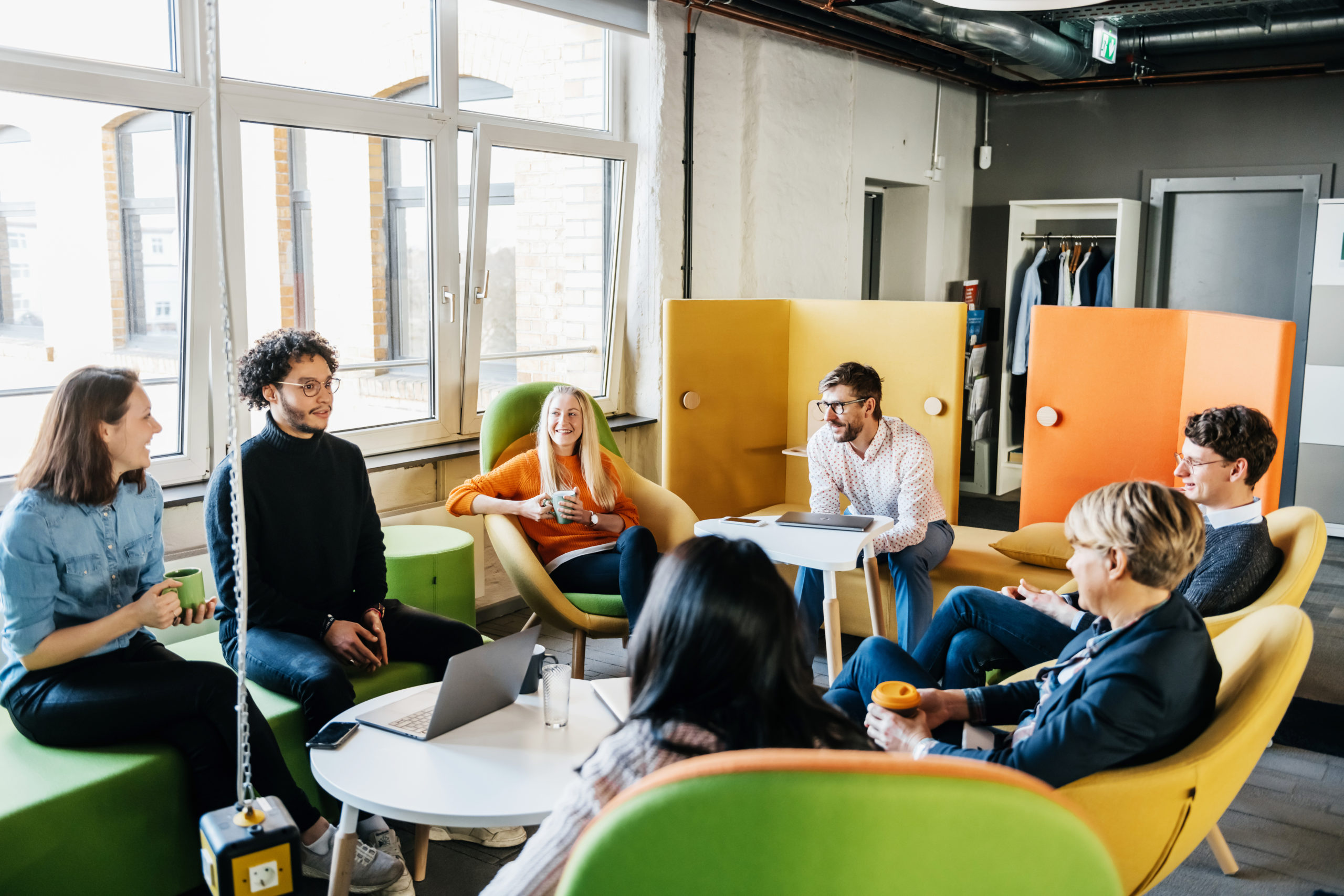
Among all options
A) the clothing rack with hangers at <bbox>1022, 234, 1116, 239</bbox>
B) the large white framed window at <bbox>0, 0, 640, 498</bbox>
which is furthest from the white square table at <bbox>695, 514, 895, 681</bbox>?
the clothing rack with hangers at <bbox>1022, 234, 1116, 239</bbox>

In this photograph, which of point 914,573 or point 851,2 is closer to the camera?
point 914,573

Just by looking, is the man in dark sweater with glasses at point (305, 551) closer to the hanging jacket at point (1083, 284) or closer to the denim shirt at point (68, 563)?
the denim shirt at point (68, 563)

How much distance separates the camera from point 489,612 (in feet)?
15.0

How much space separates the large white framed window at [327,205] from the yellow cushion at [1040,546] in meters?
2.20

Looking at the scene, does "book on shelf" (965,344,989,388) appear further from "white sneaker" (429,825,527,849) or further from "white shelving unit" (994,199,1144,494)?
"white sneaker" (429,825,527,849)

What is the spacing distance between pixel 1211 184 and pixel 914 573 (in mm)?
4550

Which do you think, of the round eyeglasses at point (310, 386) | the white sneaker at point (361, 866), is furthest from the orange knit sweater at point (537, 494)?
the white sneaker at point (361, 866)

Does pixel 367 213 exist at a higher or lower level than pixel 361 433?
higher

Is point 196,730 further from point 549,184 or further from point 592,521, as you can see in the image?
point 549,184

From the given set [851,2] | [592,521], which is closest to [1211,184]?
[851,2]

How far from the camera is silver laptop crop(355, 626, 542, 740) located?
2.14 meters

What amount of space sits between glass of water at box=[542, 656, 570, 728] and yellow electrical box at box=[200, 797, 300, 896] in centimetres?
70

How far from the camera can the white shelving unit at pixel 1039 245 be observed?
6.79m

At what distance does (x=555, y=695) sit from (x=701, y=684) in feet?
3.10
